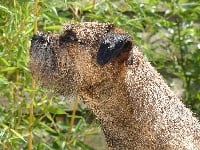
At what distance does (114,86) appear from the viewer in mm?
1385

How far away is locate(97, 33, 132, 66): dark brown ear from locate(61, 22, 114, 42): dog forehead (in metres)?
0.04

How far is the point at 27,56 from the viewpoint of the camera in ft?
6.20

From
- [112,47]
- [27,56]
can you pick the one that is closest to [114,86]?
[112,47]

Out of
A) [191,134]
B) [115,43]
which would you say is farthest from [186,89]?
[115,43]

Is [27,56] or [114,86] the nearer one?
[114,86]

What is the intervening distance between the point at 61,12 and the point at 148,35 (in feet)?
2.68

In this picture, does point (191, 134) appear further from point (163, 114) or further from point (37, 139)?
point (37, 139)

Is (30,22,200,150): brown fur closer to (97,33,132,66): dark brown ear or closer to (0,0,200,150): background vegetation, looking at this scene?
(97,33,132,66): dark brown ear

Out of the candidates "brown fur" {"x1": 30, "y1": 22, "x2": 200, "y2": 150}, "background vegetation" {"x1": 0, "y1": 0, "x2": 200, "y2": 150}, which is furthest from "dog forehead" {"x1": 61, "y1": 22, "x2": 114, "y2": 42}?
"background vegetation" {"x1": 0, "y1": 0, "x2": 200, "y2": 150}

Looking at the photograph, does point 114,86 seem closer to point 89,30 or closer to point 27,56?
point 89,30

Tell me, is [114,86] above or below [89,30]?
below

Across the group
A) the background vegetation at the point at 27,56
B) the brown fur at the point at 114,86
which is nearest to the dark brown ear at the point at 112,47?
the brown fur at the point at 114,86

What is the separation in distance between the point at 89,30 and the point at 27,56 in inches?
20.6

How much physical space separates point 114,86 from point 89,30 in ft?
0.44
